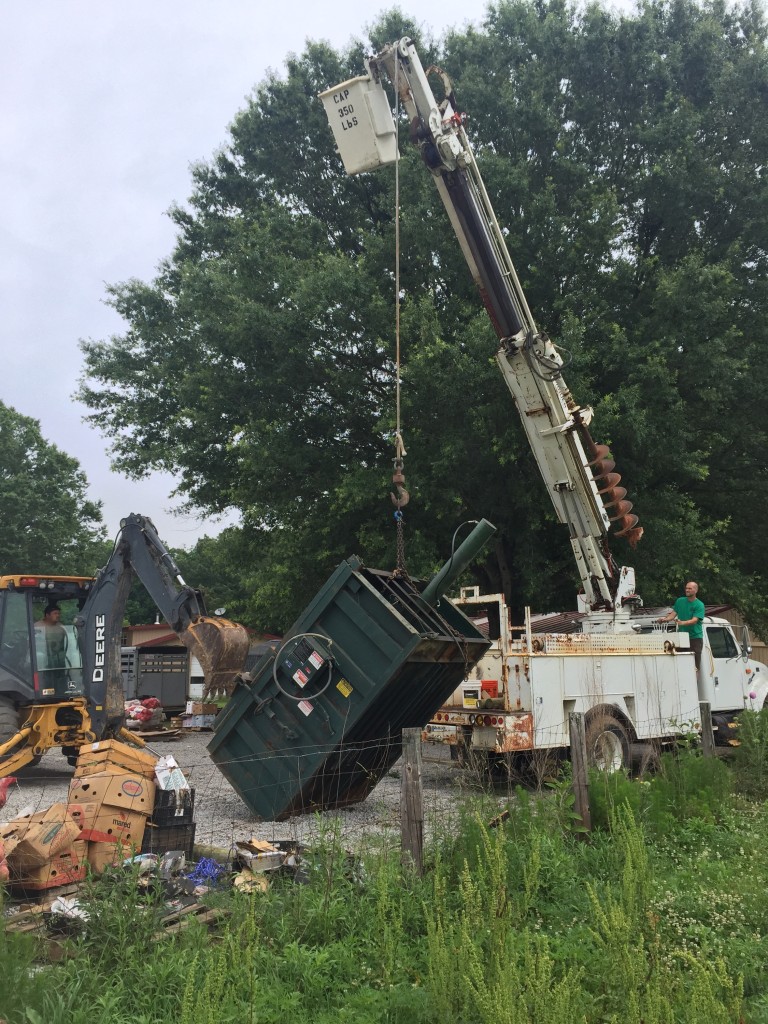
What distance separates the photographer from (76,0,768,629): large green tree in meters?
14.8

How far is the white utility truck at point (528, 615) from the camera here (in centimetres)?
858

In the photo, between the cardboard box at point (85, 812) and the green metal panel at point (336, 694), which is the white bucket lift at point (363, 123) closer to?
the green metal panel at point (336, 694)

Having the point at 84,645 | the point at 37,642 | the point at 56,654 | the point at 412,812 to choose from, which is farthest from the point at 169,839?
the point at 56,654

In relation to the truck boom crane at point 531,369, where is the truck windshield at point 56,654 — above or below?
below

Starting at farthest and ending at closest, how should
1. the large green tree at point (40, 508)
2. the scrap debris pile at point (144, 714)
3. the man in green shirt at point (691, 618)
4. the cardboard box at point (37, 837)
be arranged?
1. the large green tree at point (40, 508)
2. the scrap debris pile at point (144, 714)
3. the man in green shirt at point (691, 618)
4. the cardboard box at point (37, 837)

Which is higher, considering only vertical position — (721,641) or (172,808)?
(721,641)

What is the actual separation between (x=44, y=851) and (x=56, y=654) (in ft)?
18.3

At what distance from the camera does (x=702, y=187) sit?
1588 centimetres

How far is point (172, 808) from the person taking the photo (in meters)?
6.13

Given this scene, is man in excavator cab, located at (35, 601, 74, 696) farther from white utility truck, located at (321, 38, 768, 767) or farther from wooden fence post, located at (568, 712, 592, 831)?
wooden fence post, located at (568, 712, 592, 831)

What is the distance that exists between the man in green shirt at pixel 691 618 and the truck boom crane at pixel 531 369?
678mm

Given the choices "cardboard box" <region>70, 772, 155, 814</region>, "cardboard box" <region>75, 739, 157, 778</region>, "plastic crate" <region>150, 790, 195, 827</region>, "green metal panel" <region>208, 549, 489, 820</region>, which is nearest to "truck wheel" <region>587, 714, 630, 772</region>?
"green metal panel" <region>208, 549, 489, 820</region>

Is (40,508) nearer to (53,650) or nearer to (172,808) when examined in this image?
(53,650)

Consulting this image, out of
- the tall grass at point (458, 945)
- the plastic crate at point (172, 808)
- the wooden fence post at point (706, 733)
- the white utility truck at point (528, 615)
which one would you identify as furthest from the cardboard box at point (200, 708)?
the tall grass at point (458, 945)
